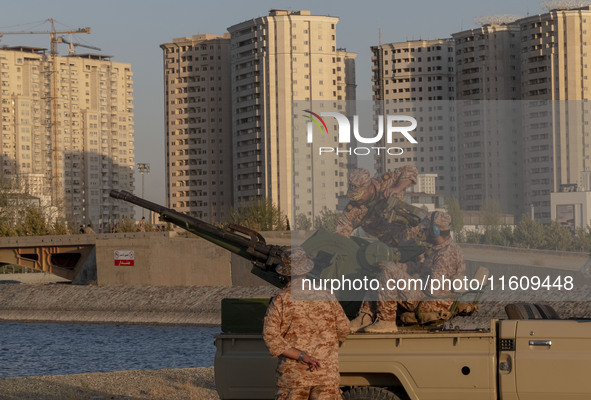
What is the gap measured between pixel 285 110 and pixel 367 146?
14477cm

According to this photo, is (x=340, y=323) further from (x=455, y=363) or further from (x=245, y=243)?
(x=245, y=243)

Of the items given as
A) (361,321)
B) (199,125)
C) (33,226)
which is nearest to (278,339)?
(361,321)

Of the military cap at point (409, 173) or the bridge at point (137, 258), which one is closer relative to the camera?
the military cap at point (409, 173)

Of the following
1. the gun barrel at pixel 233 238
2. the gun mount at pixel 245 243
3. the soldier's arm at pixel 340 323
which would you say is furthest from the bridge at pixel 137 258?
the soldier's arm at pixel 340 323

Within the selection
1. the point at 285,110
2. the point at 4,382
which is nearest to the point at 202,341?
the point at 4,382

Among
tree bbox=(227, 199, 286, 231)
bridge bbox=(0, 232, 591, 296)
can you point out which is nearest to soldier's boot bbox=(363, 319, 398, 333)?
bridge bbox=(0, 232, 591, 296)

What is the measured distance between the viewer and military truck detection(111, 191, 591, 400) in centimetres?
1096

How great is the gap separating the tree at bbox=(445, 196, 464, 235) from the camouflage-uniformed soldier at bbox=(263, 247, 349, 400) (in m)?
2.29

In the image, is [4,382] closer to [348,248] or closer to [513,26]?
[348,248]

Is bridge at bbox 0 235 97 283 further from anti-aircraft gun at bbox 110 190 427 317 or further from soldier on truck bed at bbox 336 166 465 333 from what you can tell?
soldier on truck bed at bbox 336 166 465 333

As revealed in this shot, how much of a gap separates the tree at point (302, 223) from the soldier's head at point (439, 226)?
4.38 feet

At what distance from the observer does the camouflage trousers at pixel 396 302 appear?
12.2 meters

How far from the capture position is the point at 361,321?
1237 cm

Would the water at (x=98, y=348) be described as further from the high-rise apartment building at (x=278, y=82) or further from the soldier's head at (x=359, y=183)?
the high-rise apartment building at (x=278, y=82)
